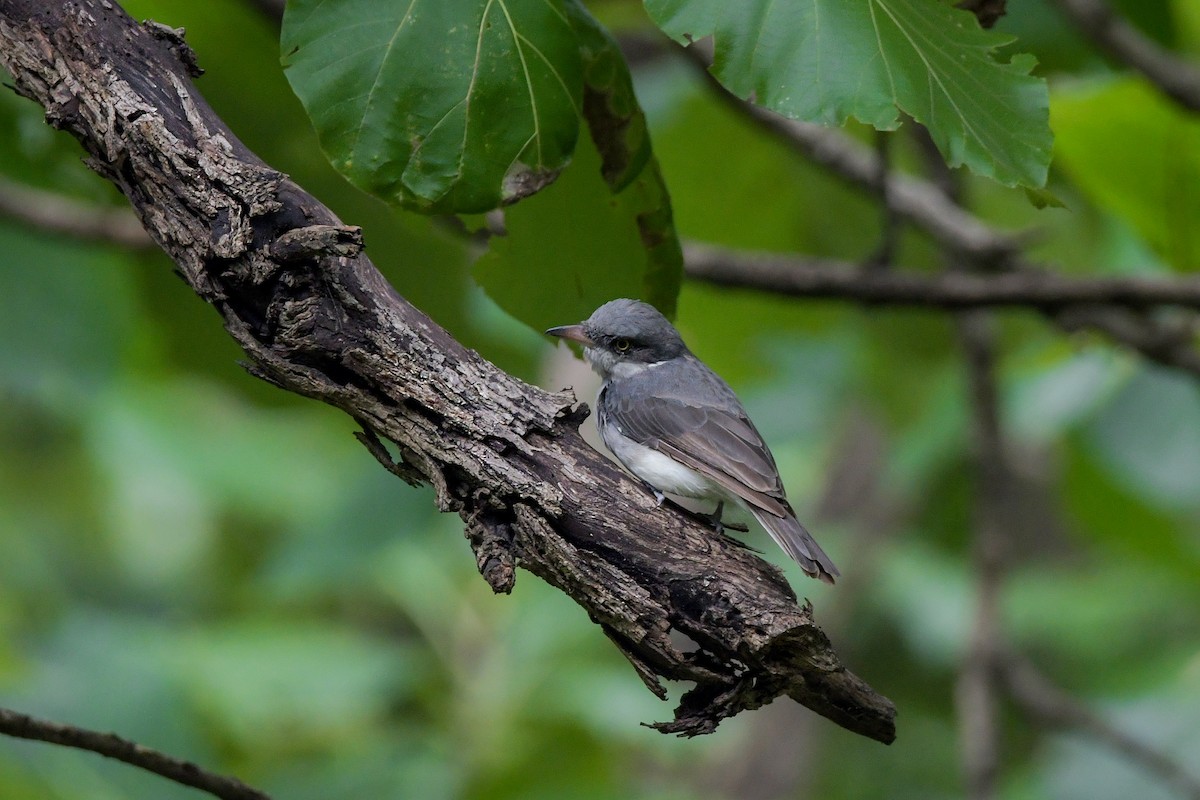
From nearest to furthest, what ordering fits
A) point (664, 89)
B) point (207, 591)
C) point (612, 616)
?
point (612, 616), point (664, 89), point (207, 591)

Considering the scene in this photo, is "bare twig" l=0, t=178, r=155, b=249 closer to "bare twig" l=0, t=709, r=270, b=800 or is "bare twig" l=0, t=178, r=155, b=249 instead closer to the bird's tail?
"bare twig" l=0, t=709, r=270, b=800

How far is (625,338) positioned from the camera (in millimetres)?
3955

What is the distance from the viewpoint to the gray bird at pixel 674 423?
3.34m

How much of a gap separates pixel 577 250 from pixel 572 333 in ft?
1.58

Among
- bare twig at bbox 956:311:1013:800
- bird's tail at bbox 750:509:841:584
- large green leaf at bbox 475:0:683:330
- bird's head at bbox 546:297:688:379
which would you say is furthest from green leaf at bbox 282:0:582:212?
bare twig at bbox 956:311:1013:800

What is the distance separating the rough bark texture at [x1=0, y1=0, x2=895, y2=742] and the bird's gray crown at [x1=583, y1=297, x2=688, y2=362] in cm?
115

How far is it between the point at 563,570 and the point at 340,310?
643mm

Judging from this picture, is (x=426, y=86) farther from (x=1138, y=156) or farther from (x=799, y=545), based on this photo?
(x=1138, y=156)

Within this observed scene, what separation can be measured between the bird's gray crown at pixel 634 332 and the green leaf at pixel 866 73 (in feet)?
3.95

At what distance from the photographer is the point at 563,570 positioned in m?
2.31

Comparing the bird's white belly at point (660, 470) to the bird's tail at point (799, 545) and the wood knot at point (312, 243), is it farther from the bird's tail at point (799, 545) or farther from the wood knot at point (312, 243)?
the wood knot at point (312, 243)

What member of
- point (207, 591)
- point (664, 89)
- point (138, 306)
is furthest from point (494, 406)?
point (207, 591)

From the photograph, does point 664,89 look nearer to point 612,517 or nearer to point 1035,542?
point 612,517

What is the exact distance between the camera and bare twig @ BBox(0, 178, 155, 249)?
17.2 ft
